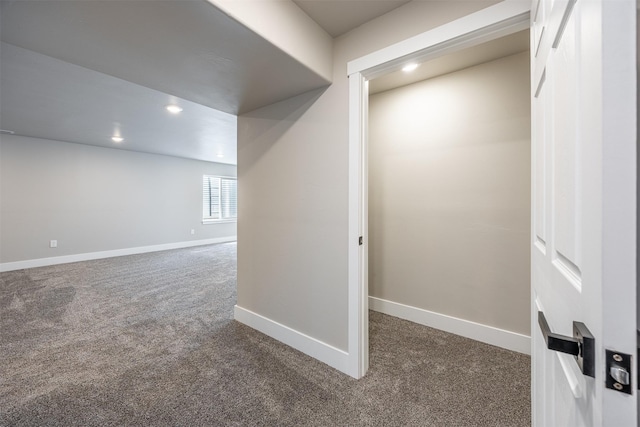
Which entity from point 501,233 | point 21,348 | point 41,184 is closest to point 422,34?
point 501,233

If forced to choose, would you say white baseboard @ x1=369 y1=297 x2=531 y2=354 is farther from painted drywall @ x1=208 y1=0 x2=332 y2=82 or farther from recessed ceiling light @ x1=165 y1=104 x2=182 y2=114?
recessed ceiling light @ x1=165 y1=104 x2=182 y2=114

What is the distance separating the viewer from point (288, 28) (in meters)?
1.53

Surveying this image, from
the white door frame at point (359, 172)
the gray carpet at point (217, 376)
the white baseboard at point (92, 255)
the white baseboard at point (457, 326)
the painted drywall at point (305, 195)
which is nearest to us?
the gray carpet at point (217, 376)

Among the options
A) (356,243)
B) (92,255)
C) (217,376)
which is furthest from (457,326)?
(92,255)

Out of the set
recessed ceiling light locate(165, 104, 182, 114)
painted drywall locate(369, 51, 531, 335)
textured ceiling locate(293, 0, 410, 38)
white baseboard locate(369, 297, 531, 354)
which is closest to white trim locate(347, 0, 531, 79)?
textured ceiling locate(293, 0, 410, 38)

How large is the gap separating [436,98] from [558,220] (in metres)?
2.02

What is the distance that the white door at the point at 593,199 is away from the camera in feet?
1.39

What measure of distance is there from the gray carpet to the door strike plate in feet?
4.18

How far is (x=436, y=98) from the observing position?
7.97ft

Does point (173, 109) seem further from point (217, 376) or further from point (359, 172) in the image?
point (217, 376)

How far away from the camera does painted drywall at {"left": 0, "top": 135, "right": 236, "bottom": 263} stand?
14.9 feet

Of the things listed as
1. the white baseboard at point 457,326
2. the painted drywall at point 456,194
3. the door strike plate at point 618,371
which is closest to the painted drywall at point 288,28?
the painted drywall at point 456,194

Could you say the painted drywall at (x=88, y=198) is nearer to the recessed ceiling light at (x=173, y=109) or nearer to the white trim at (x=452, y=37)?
the recessed ceiling light at (x=173, y=109)

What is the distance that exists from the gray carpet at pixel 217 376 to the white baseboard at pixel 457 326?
3.1 inches
